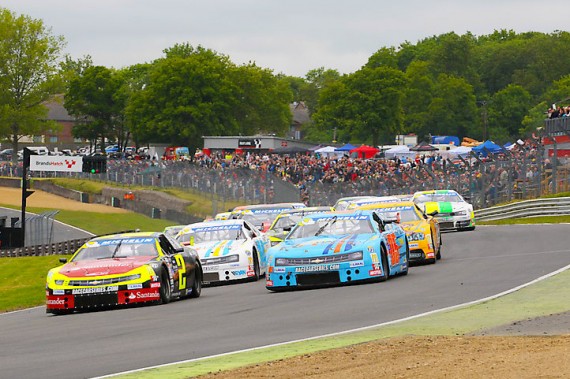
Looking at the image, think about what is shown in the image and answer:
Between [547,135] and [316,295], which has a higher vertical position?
[547,135]

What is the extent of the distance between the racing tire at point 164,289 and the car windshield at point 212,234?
16.7 feet

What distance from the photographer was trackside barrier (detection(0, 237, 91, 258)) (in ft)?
136

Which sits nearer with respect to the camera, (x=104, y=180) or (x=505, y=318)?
(x=505, y=318)

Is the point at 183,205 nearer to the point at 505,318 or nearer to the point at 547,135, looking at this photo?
the point at 547,135

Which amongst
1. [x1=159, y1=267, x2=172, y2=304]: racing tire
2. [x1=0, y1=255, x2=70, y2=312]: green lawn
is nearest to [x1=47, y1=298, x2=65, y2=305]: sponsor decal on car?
[x1=159, y1=267, x2=172, y2=304]: racing tire

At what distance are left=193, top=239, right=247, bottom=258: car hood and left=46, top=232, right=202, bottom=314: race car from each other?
13.5 feet

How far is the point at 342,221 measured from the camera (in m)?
20.8

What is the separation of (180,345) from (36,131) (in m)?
112

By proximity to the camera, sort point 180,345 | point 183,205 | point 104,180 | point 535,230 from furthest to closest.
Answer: point 104,180
point 183,205
point 535,230
point 180,345

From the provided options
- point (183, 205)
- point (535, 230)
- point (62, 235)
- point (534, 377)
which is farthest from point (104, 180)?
Answer: point (534, 377)

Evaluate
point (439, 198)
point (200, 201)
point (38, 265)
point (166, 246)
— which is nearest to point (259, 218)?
point (439, 198)

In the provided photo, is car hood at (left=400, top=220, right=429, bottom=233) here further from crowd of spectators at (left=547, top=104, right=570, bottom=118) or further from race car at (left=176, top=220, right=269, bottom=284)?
crowd of spectators at (left=547, top=104, right=570, bottom=118)

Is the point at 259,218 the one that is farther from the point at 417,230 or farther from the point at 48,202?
the point at 48,202

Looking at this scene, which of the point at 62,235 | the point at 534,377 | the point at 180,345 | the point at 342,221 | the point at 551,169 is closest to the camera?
the point at 534,377
